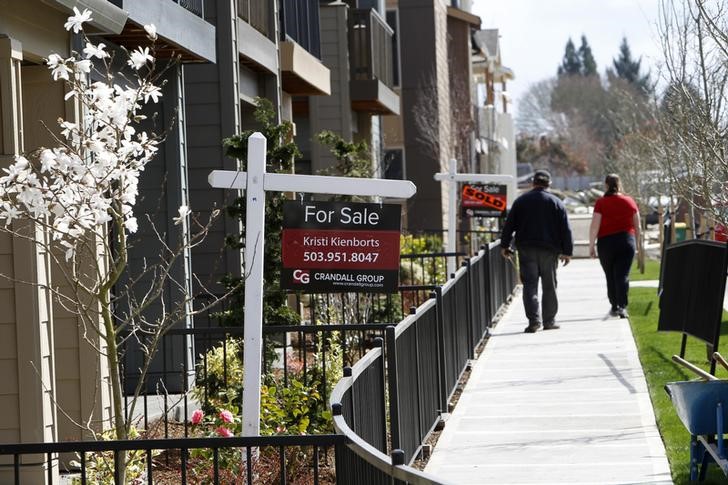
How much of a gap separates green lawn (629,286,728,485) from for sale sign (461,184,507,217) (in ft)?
8.51

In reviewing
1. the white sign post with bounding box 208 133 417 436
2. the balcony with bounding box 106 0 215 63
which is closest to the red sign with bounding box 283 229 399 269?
the white sign post with bounding box 208 133 417 436

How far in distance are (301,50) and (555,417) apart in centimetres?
847

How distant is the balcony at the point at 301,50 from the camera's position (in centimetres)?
1712

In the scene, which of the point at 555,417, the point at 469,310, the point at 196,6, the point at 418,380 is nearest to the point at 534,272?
the point at 469,310

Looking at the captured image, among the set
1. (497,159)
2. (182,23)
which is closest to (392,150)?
(497,159)

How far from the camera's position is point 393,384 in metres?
7.89

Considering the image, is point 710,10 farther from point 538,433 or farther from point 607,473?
point 607,473

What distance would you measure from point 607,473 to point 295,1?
11.7 meters

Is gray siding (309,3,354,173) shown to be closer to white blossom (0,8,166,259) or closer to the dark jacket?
the dark jacket

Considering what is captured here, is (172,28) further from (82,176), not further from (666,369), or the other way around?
(666,369)

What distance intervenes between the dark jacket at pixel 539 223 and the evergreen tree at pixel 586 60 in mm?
155148

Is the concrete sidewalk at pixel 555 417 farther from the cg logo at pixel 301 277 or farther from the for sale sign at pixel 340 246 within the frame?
the cg logo at pixel 301 277

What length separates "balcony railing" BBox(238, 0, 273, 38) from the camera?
14828 millimetres

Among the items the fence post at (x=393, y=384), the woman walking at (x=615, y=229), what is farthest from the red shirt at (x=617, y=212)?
the fence post at (x=393, y=384)
